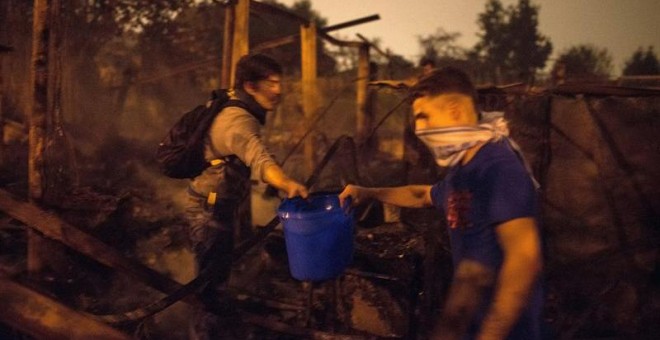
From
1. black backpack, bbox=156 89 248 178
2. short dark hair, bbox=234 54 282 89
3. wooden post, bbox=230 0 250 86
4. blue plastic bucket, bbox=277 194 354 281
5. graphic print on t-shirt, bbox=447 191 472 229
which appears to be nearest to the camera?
graphic print on t-shirt, bbox=447 191 472 229

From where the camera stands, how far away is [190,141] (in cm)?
338

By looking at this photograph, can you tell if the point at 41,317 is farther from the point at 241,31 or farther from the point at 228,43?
the point at 228,43

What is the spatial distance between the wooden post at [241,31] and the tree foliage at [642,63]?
176 feet

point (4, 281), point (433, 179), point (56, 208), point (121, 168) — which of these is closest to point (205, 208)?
point (56, 208)

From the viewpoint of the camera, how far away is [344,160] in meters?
6.64

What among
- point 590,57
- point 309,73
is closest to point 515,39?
point 590,57

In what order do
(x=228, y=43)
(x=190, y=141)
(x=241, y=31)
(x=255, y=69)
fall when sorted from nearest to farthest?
(x=190, y=141) → (x=255, y=69) → (x=241, y=31) → (x=228, y=43)

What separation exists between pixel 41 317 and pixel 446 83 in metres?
2.23

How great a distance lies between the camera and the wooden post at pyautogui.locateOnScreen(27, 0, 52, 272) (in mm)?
3520

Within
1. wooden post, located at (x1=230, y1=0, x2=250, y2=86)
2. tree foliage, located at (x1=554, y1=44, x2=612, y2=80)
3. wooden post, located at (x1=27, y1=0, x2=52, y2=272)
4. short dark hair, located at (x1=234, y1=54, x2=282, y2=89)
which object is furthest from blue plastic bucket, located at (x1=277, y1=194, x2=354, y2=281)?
tree foliage, located at (x1=554, y1=44, x2=612, y2=80)

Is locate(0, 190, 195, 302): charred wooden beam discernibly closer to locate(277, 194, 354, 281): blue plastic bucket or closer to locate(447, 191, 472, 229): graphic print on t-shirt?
locate(277, 194, 354, 281): blue plastic bucket

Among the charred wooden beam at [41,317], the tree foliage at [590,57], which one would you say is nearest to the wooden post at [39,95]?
the charred wooden beam at [41,317]

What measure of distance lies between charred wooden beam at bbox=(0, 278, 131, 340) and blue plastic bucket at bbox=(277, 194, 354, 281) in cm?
118

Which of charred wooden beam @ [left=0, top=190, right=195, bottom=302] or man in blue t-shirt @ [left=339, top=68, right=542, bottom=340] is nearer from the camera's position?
man in blue t-shirt @ [left=339, top=68, right=542, bottom=340]
